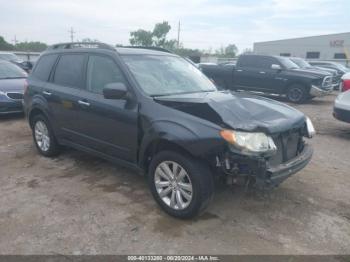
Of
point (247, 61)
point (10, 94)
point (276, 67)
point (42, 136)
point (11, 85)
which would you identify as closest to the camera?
point (42, 136)

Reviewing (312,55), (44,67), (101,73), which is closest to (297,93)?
(44,67)

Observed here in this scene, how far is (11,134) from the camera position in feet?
24.6

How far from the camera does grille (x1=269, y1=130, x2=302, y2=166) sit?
3.63 meters

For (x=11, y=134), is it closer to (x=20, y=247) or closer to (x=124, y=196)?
(x=124, y=196)

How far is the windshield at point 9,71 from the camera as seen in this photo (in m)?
9.59

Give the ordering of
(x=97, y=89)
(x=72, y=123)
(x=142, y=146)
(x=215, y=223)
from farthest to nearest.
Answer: (x=72, y=123), (x=97, y=89), (x=142, y=146), (x=215, y=223)

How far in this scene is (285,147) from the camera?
148 inches

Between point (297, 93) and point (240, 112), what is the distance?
1004 cm

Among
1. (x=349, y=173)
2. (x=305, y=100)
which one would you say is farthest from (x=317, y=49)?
(x=349, y=173)

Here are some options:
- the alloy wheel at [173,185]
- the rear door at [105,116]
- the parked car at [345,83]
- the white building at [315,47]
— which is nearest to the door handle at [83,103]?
the rear door at [105,116]

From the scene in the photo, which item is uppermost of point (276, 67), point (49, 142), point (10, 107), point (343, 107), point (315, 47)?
point (315, 47)

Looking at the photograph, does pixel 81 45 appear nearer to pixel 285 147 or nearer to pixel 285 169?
pixel 285 147

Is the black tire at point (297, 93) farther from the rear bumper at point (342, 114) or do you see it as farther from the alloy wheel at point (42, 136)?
the alloy wheel at point (42, 136)

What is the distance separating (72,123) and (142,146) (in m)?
1.56
